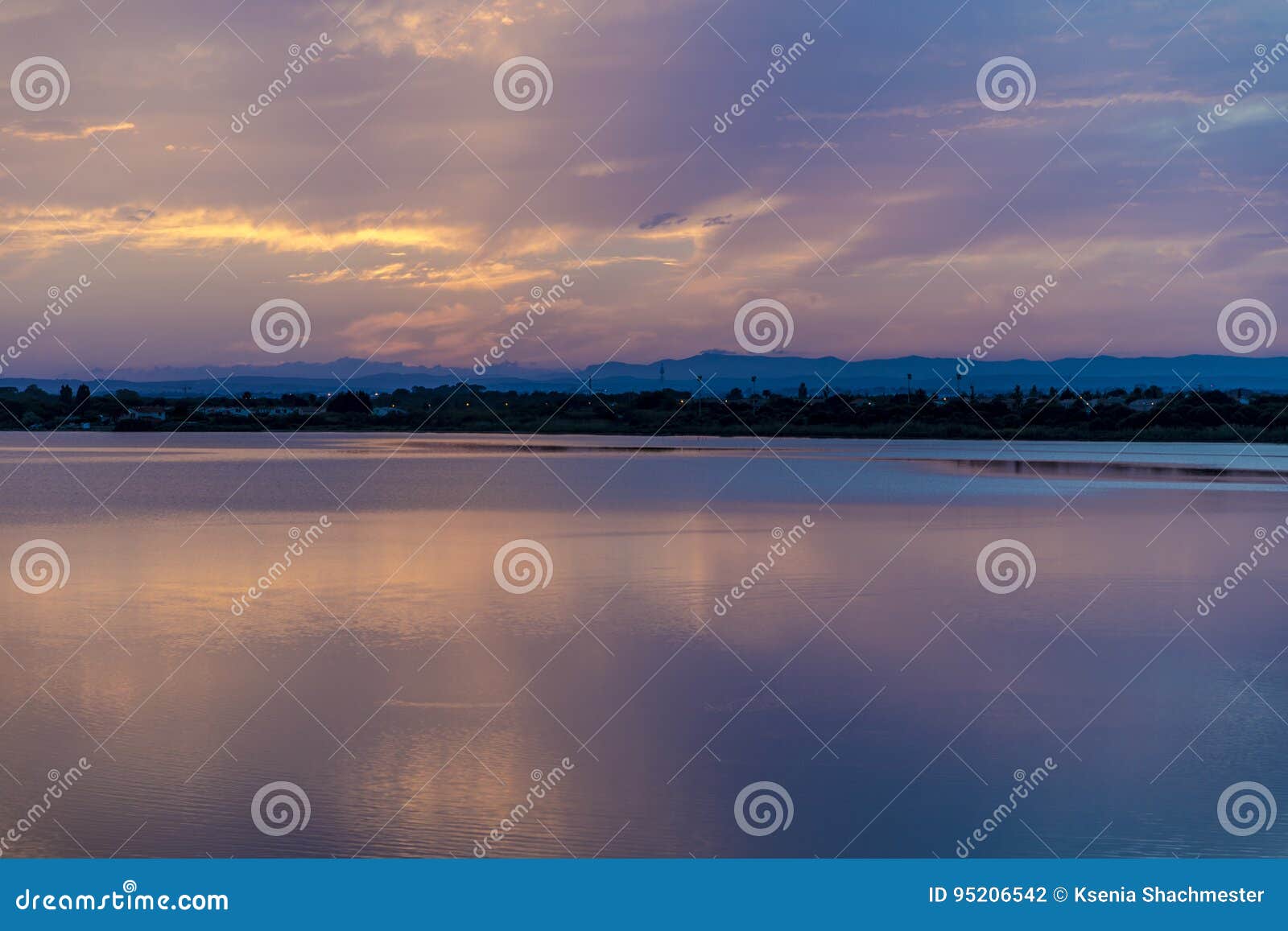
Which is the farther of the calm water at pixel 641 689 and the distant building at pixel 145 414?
the distant building at pixel 145 414

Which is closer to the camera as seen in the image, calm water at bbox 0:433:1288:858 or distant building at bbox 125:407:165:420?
calm water at bbox 0:433:1288:858

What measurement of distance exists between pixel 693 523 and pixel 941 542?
356 centimetres

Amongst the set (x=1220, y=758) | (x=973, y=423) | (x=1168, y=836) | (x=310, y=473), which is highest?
(x=973, y=423)

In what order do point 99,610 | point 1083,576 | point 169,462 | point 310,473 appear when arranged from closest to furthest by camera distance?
point 99,610 → point 1083,576 → point 310,473 → point 169,462

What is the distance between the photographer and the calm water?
547 cm

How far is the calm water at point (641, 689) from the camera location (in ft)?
18.0

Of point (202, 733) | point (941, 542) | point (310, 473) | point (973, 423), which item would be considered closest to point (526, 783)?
point (202, 733)

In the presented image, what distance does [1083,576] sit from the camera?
1224 cm

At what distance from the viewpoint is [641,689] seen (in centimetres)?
769

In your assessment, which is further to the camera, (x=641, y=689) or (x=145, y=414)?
(x=145, y=414)

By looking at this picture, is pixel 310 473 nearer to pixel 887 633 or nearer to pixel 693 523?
pixel 693 523

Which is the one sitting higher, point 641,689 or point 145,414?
point 145,414

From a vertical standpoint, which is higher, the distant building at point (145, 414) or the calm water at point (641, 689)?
the distant building at point (145, 414)

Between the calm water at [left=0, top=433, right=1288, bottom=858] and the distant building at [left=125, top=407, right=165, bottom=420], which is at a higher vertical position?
the distant building at [left=125, top=407, right=165, bottom=420]
